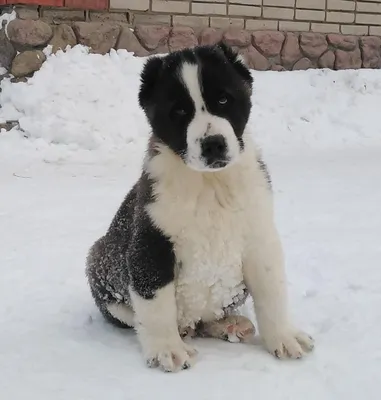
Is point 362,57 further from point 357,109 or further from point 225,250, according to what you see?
point 225,250

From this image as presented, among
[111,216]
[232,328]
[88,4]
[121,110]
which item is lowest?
[121,110]

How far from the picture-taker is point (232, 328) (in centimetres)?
287

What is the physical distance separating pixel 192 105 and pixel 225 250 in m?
0.54

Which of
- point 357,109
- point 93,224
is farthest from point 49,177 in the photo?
point 357,109

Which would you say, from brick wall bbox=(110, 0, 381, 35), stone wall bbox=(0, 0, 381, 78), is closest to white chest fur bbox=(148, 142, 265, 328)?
stone wall bbox=(0, 0, 381, 78)

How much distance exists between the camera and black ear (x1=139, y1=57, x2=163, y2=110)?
104 inches

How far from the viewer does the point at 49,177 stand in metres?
6.22

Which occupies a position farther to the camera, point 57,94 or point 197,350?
point 57,94

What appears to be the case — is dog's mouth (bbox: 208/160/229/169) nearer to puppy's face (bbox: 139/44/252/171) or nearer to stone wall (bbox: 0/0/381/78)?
puppy's face (bbox: 139/44/252/171)

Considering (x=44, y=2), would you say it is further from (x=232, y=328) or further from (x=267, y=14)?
(x=232, y=328)

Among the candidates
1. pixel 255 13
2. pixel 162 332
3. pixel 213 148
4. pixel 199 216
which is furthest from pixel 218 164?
pixel 255 13

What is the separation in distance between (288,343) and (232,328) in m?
0.29

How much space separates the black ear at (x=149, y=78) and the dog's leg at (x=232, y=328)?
932 mm

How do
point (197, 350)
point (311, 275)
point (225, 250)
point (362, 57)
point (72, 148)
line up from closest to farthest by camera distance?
point (225, 250) < point (197, 350) < point (311, 275) < point (72, 148) < point (362, 57)
